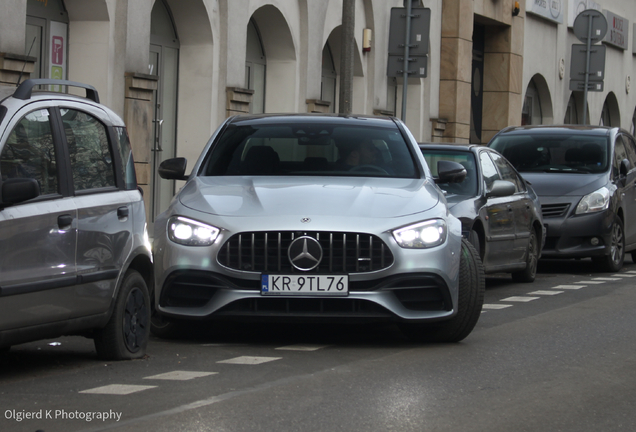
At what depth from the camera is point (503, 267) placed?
1328cm

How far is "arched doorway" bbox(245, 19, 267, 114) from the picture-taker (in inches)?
907

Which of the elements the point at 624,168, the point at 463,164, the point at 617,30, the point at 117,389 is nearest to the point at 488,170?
the point at 463,164

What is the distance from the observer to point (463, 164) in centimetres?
1297

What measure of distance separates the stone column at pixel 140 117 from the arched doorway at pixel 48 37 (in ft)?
3.39

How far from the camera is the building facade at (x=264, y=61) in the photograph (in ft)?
56.4

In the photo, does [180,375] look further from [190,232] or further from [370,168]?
[370,168]

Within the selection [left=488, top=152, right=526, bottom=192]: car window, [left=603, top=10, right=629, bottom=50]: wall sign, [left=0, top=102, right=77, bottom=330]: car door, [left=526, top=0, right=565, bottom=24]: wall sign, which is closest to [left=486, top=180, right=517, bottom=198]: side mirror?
[left=488, top=152, right=526, bottom=192]: car window

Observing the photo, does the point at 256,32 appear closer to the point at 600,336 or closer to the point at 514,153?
the point at 514,153

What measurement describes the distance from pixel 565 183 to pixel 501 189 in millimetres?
3818

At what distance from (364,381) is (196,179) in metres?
2.62

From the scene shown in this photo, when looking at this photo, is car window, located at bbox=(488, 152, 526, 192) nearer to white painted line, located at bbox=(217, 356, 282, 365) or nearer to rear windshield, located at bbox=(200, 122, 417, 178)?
rear windshield, located at bbox=(200, 122, 417, 178)

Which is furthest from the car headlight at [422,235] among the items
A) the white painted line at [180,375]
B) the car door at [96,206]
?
the car door at [96,206]

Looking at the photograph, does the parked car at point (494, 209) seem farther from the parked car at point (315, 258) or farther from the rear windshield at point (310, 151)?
the parked car at point (315, 258)

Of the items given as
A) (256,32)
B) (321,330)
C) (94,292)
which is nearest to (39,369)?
(94,292)
